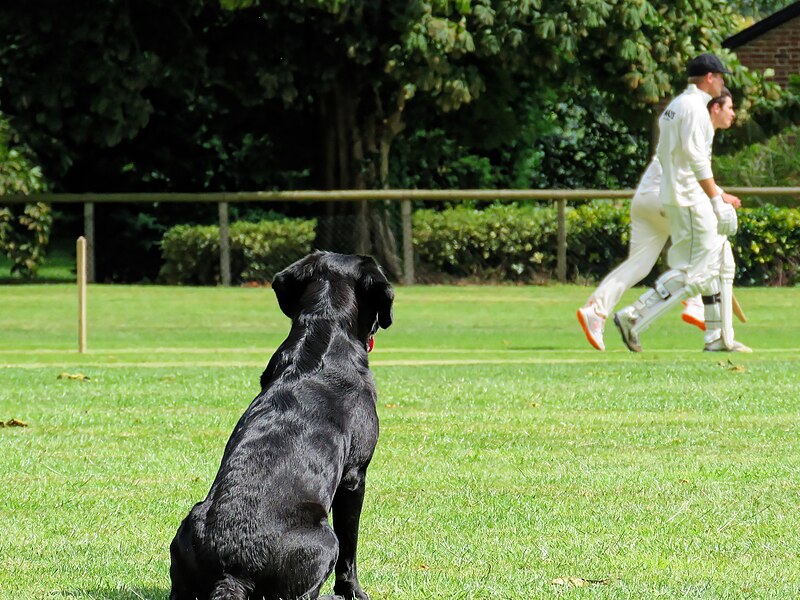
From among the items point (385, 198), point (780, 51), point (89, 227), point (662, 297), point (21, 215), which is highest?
point (780, 51)

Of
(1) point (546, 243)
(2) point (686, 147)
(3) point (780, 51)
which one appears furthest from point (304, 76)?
(3) point (780, 51)

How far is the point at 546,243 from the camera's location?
21.0 metres

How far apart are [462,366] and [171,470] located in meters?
5.48

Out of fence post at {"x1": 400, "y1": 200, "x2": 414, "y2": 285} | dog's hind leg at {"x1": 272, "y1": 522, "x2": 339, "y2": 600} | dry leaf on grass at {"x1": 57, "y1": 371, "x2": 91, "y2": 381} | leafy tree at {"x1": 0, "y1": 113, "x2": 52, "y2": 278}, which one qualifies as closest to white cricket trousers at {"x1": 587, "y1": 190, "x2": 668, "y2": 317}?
dry leaf on grass at {"x1": 57, "y1": 371, "x2": 91, "y2": 381}

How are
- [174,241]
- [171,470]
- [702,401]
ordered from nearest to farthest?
[171,470] → [702,401] → [174,241]

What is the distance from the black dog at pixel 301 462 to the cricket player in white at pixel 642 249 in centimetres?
854

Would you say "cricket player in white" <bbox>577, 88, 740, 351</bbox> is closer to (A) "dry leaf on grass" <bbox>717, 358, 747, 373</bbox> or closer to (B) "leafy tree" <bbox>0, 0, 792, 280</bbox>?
(A) "dry leaf on grass" <bbox>717, 358, 747, 373</bbox>

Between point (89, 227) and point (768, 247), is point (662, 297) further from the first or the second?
point (89, 227)

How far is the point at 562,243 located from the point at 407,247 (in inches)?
85.0

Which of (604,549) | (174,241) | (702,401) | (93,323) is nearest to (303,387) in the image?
(604,549)

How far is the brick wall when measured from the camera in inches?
1310

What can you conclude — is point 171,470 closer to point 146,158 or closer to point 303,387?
point 303,387

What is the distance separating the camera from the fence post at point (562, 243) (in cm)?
2078

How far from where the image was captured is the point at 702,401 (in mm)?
9289
